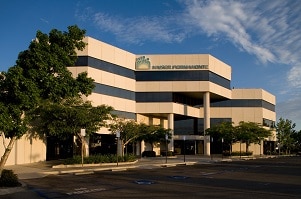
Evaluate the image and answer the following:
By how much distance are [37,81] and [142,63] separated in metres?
41.0

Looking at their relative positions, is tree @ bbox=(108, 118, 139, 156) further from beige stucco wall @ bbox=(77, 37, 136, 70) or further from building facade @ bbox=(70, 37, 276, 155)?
beige stucco wall @ bbox=(77, 37, 136, 70)

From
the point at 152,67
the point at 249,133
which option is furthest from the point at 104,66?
the point at 249,133

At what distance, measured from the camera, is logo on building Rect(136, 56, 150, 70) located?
5897 centimetres

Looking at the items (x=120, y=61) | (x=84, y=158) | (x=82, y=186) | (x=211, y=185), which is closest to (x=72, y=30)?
(x=82, y=186)

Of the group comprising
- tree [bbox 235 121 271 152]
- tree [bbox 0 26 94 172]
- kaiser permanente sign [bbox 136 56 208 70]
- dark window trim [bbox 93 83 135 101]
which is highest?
kaiser permanente sign [bbox 136 56 208 70]

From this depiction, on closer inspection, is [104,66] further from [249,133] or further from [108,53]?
[249,133]

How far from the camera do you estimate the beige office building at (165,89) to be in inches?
2010

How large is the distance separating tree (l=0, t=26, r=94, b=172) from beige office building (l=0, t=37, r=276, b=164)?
72.2ft

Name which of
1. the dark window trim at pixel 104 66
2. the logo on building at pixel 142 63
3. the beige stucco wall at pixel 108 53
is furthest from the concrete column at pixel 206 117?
the beige stucco wall at pixel 108 53

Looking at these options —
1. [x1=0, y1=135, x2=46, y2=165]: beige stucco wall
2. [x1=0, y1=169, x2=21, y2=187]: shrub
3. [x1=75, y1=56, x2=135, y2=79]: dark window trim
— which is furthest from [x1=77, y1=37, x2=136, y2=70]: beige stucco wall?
[x1=0, y1=169, x2=21, y2=187]: shrub

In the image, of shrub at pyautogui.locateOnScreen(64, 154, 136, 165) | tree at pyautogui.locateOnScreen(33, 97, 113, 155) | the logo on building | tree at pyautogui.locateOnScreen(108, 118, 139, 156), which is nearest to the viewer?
tree at pyautogui.locateOnScreen(33, 97, 113, 155)

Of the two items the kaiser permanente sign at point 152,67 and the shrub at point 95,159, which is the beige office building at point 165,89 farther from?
the shrub at point 95,159

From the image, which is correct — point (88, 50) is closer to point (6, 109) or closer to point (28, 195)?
point (6, 109)

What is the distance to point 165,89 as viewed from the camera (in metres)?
59.3
